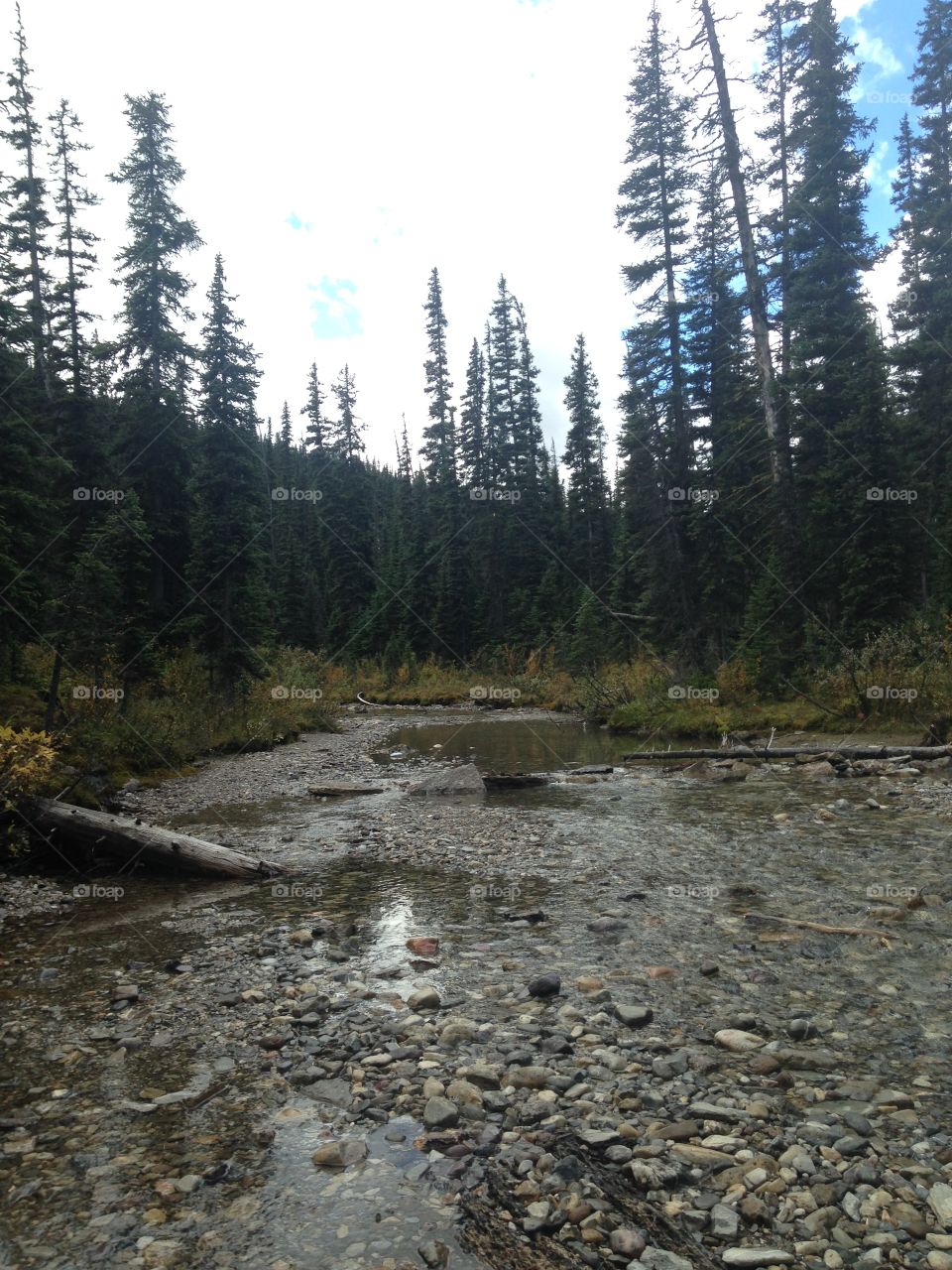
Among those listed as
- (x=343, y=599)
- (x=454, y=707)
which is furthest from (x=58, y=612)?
(x=343, y=599)

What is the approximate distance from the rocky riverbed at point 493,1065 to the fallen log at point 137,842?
322 mm

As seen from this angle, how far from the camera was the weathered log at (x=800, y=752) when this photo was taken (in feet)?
46.7

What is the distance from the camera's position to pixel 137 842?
888 cm

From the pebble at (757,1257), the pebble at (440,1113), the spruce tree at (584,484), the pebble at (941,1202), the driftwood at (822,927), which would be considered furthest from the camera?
the spruce tree at (584,484)

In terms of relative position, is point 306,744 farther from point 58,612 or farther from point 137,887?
point 137,887

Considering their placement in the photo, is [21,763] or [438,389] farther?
[438,389]

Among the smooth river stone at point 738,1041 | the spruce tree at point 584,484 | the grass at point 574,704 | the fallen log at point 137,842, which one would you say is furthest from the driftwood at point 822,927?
the spruce tree at point 584,484

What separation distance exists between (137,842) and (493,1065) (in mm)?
A: 6126

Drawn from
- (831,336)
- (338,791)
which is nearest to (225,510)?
(338,791)

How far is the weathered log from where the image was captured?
1423cm

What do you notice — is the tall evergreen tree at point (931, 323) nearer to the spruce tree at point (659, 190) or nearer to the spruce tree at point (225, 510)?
the spruce tree at point (659, 190)

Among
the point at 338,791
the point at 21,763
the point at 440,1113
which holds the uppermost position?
the point at 21,763

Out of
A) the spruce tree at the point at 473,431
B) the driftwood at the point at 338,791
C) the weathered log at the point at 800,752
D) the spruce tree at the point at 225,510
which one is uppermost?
the spruce tree at the point at 473,431

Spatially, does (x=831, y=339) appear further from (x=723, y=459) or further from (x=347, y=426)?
(x=347, y=426)
